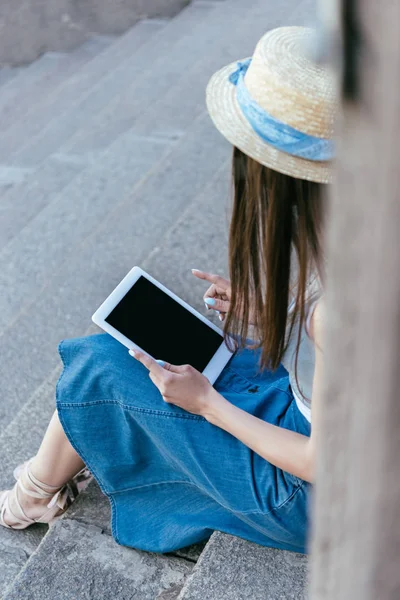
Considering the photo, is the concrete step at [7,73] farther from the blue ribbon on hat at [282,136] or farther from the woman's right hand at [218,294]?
the blue ribbon on hat at [282,136]

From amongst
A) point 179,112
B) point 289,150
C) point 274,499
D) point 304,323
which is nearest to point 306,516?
point 274,499

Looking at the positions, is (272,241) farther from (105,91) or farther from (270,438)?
(105,91)

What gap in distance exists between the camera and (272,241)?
60.1 inches

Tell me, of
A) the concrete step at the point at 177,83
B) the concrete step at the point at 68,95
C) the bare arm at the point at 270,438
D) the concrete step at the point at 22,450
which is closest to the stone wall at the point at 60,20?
the concrete step at the point at 68,95

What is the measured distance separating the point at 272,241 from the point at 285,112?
9.8 inches

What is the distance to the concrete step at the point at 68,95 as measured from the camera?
593 cm

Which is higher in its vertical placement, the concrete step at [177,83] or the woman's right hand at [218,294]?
the woman's right hand at [218,294]

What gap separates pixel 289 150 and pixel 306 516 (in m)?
0.82

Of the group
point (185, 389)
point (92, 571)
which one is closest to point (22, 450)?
point (92, 571)

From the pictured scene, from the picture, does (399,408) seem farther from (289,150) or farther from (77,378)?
(77,378)

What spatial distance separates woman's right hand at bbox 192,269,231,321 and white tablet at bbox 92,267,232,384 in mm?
50

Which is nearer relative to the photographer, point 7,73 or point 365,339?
point 365,339

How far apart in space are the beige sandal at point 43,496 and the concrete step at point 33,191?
2.05 metres

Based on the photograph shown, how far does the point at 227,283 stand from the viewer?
212 centimetres
